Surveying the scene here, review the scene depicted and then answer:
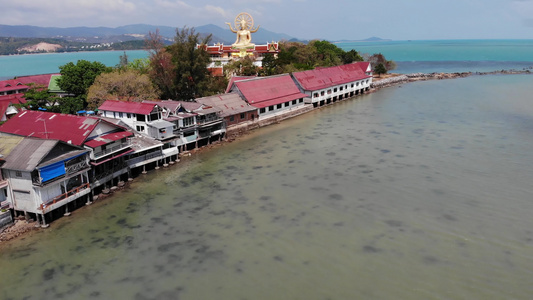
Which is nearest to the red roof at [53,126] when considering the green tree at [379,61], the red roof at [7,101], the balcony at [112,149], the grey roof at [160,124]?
the balcony at [112,149]

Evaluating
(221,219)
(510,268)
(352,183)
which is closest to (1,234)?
(221,219)

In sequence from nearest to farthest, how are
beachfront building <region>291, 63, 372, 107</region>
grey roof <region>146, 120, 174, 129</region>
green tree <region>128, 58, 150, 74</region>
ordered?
grey roof <region>146, 120, 174, 129</region>, green tree <region>128, 58, 150, 74</region>, beachfront building <region>291, 63, 372, 107</region>

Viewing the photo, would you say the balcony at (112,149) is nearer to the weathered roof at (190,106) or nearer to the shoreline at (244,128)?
the shoreline at (244,128)

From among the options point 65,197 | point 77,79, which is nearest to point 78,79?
point 77,79

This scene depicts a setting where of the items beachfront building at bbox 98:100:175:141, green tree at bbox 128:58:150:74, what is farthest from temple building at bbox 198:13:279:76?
beachfront building at bbox 98:100:175:141

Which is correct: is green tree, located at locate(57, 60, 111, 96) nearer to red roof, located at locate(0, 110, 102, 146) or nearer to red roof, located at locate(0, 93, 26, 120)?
red roof, located at locate(0, 93, 26, 120)

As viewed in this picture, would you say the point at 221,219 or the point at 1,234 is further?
the point at 221,219

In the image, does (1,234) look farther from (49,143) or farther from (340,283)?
(340,283)
